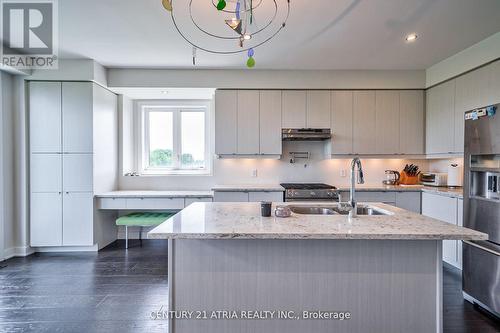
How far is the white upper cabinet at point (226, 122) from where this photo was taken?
395 centimetres

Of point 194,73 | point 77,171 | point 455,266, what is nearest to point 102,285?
point 77,171

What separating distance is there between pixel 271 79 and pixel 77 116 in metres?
2.82

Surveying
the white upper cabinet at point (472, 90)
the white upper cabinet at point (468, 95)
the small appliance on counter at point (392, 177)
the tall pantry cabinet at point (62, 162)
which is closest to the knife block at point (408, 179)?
the small appliance on counter at point (392, 177)

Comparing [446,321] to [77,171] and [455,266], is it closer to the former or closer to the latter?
[455,266]

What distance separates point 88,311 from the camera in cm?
228

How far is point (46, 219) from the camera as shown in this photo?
3.60 metres

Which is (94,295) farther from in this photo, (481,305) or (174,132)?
(481,305)

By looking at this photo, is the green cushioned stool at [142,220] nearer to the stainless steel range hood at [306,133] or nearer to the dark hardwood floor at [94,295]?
the dark hardwood floor at [94,295]

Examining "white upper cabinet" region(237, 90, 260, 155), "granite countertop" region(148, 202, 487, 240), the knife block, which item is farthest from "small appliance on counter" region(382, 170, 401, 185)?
"granite countertop" region(148, 202, 487, 240)

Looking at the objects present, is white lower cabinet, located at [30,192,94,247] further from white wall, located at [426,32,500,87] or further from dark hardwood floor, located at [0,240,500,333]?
white wall, located at [426,32,500,87]

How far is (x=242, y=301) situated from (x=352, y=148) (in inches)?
121

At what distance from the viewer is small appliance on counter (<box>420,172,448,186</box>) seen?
12.2 feet

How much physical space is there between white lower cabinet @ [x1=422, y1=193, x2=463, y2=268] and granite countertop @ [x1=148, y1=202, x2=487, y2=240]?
1.64 meters

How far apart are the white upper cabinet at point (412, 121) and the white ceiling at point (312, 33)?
1.45ft
